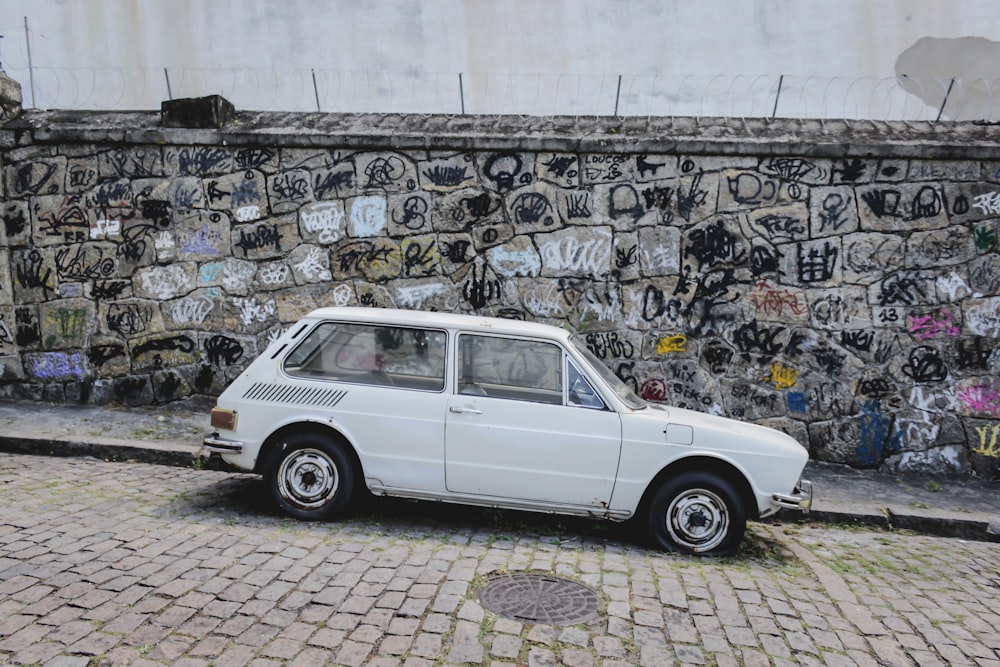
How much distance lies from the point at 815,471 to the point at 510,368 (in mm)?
4169

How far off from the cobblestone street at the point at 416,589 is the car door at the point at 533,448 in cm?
39

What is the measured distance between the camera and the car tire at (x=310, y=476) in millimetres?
5465

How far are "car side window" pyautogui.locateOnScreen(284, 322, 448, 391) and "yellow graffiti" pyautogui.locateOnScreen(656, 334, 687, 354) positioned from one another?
11.4ft

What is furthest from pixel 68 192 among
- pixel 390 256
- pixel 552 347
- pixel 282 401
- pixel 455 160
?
pixel 552 347

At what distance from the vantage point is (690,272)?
833cm

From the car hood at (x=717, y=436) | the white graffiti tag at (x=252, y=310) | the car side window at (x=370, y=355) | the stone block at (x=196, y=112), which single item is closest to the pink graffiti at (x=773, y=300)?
the car hood at (x=717, y=436)

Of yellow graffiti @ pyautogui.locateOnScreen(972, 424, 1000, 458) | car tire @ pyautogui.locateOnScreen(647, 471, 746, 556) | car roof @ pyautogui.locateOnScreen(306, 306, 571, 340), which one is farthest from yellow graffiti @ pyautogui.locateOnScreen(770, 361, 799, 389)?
car roof @ pyautogui.locateOnScreen(306, 306, 571, 340)

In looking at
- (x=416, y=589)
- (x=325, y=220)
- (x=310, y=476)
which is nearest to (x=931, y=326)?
(x=416, y=589)

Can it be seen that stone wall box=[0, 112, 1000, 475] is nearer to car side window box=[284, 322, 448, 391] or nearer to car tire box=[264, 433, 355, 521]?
car side window box=[284, 322, 448, 391]

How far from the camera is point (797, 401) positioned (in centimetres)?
818

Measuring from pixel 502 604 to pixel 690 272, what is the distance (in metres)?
5.07

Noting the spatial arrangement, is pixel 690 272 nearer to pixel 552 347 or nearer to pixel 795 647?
pixel 552 347

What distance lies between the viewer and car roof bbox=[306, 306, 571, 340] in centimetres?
562

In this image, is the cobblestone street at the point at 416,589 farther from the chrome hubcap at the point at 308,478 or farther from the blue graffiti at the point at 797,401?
the blue graffiti at the point at 797,401
